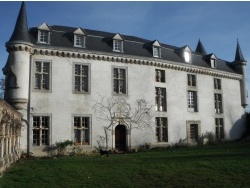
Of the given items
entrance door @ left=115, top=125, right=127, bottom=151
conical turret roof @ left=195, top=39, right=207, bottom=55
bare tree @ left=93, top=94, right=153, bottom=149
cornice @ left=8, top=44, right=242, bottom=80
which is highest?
conical turret roof @ left=195, top=39, right=207, bottom=55

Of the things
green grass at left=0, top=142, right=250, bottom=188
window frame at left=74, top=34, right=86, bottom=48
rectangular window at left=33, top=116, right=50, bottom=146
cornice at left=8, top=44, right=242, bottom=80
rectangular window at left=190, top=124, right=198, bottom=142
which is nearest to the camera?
green grass at left=0, top=142, right=250, bottom=188

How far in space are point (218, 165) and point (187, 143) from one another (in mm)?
13271

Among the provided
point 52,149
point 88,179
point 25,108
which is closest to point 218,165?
point 88,179

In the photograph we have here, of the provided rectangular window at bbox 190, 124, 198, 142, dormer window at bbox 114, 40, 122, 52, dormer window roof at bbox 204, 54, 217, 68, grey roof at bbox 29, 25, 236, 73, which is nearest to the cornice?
grey roof at bbox 29, 25, 236, 73

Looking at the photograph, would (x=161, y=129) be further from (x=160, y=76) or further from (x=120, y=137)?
(x=160, y=76)

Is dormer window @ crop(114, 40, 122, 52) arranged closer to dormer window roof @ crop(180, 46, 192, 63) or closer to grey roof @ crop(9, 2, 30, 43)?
grey roof @ crop(9, 2, 30, 43)

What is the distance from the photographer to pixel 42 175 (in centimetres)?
1285

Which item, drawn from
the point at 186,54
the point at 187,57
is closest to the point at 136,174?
the point at 187,57

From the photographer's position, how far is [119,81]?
968 inches

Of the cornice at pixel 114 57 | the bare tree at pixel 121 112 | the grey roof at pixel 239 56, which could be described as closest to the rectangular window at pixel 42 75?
the cornice at pixel 114 57

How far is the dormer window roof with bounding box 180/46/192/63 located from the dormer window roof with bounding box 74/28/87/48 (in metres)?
10.3

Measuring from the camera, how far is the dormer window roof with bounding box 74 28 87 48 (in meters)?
23.4

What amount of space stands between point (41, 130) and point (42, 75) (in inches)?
151

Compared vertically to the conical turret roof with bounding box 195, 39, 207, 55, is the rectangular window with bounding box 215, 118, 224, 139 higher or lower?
lower
